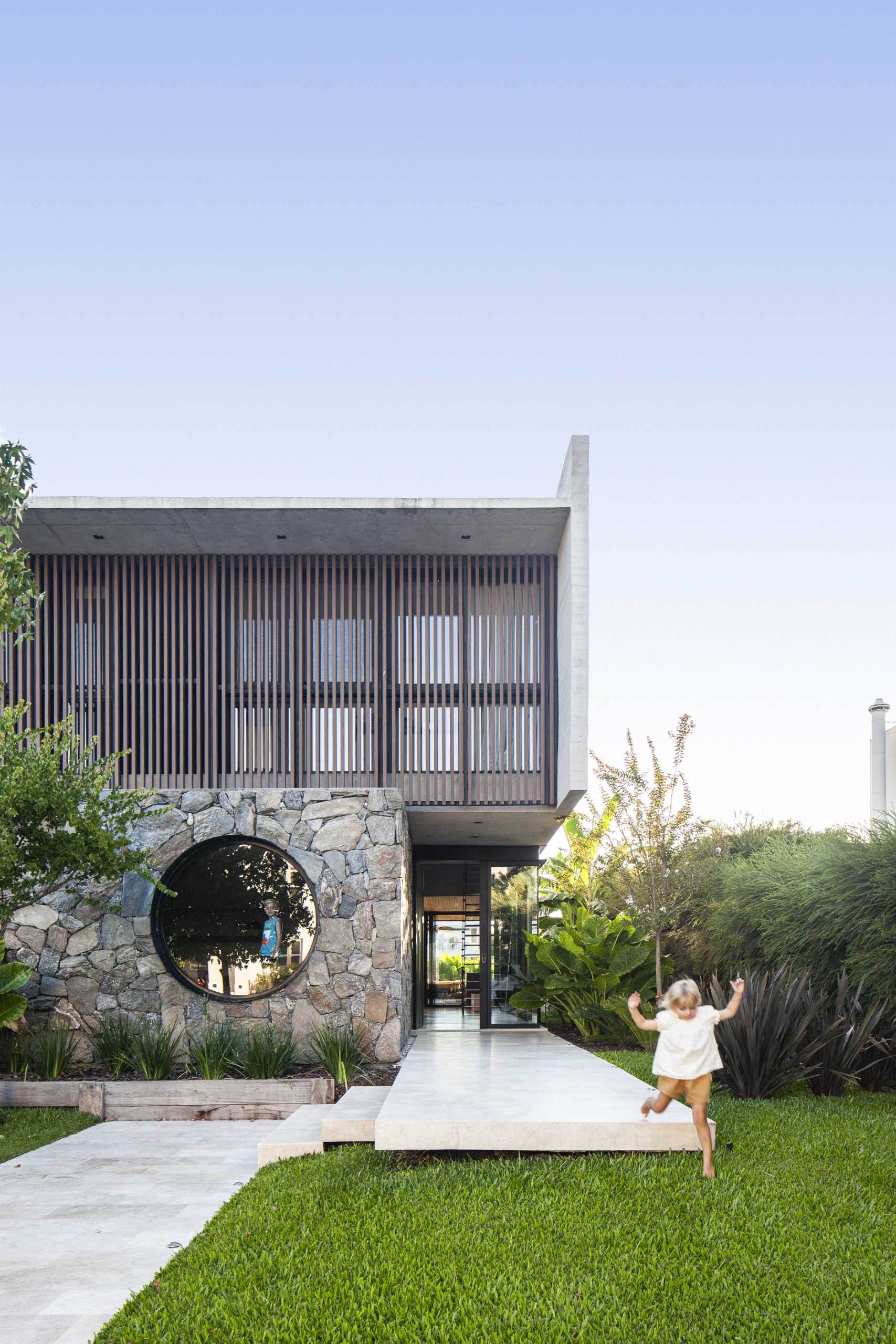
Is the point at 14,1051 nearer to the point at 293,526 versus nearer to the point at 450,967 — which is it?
the point at 293,526

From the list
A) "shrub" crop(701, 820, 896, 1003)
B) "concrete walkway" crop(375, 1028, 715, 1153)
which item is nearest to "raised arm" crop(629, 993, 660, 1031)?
"concrete walkway" crop(375, 1028, 715, 1153)

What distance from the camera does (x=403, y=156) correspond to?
542 inches

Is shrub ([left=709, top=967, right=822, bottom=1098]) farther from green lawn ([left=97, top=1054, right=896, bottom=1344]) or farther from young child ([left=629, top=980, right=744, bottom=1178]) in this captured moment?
young child ([left=629, top=980, right=744, bottom=1178])

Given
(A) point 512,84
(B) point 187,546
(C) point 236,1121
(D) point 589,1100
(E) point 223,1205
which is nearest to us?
(E) point 223,1205

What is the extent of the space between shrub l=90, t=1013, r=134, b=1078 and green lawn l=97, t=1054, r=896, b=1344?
4986 mm

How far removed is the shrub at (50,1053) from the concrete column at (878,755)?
21.4 m

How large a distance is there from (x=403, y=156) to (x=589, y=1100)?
11.7 m

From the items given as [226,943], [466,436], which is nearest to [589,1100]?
[226,943]

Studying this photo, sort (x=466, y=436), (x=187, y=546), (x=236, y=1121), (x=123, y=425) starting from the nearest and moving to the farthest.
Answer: (x=236, y=1121), (x=187, y=546), (x=123, y=425), (x=466, y=436)

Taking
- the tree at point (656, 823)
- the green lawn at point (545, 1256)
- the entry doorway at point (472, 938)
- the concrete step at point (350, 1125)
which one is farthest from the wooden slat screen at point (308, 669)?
the green lawn at point (545, 1256)

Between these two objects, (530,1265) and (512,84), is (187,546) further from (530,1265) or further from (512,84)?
(530,1265)

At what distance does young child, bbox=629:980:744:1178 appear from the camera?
21.8ft

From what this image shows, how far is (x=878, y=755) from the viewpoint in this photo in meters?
27.2

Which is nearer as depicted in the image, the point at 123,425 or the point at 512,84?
the point at 512,84
